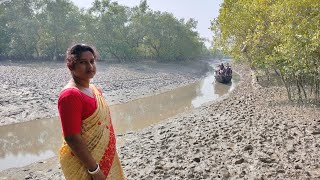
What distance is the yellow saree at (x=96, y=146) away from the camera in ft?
8.53

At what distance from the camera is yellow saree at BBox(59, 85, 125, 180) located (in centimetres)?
260

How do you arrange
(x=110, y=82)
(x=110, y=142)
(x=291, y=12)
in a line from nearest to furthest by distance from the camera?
(x=110, y=142), (x=291, y=12), (x=110, y=82)

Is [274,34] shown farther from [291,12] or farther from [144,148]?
[144,148]

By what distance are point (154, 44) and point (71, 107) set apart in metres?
52.6

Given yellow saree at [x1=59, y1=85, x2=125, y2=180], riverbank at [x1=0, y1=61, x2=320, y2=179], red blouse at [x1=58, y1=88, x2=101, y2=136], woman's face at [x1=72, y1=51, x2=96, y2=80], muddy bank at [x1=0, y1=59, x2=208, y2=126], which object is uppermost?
woman's face at [x1=72, y1=51, x2=96, y2=80]

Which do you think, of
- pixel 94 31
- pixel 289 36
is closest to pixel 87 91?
pixel 289 36

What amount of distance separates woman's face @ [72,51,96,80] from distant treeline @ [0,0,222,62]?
39.6 metres

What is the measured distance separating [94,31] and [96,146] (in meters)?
46.3

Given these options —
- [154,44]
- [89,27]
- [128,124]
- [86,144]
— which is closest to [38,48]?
[89,27]

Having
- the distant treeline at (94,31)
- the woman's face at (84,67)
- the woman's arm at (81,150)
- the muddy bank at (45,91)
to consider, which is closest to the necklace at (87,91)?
the woman's face at (84,67)

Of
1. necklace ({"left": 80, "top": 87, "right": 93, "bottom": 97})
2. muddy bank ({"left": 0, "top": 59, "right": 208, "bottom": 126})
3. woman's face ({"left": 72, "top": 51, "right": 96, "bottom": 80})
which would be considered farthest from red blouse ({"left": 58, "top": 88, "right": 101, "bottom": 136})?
muddy bank ({"left": 0, "top": 59, "right": 208, "bottom": 126})

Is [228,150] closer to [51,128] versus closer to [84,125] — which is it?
[84,125]

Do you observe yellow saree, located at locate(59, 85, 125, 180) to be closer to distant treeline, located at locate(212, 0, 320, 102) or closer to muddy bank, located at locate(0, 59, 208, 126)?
distant treeline, located at locate(212, 0, 320, 102)

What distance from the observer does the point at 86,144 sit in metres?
2.58
